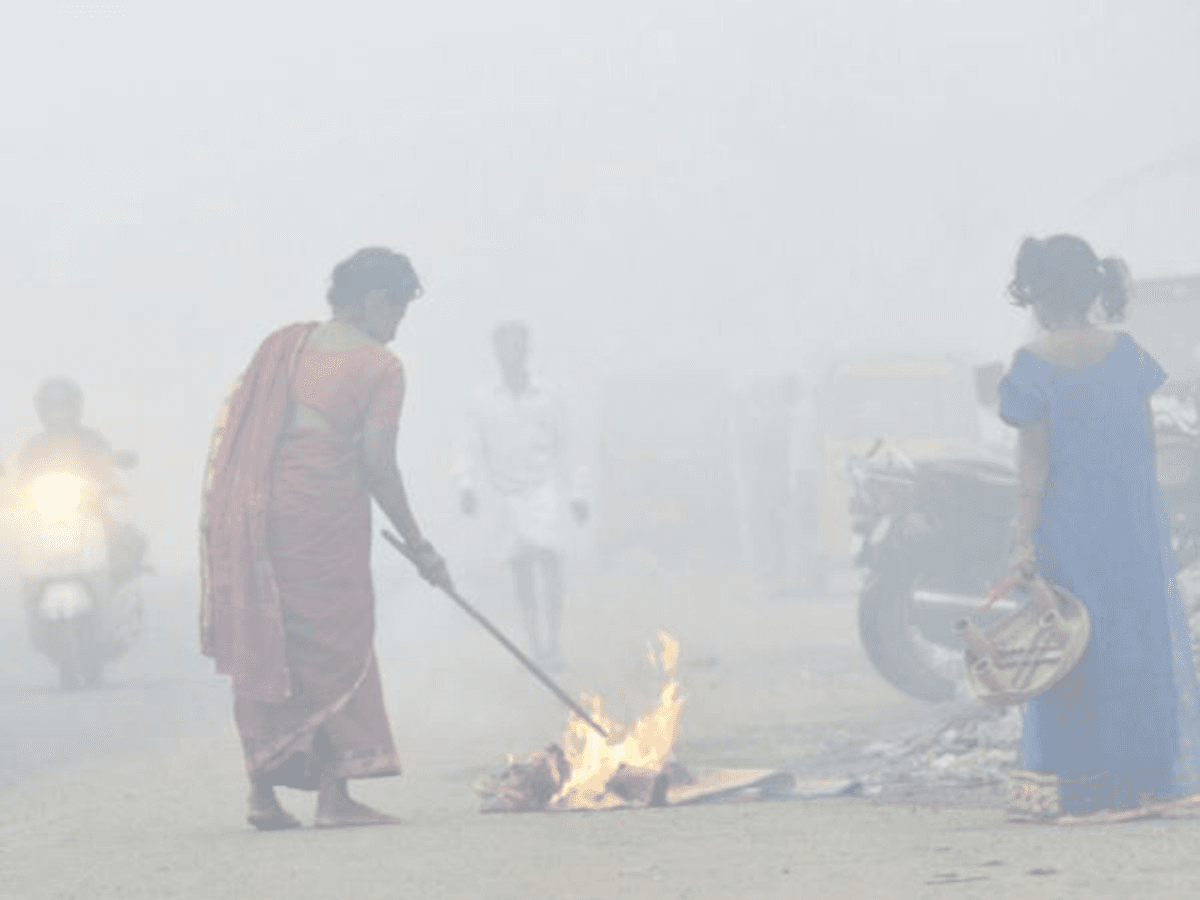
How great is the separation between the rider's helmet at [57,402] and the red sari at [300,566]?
775 cm

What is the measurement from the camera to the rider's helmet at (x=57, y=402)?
1650cm

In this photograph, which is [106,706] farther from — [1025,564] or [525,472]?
[1025,564]

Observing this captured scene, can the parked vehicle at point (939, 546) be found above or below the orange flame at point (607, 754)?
above

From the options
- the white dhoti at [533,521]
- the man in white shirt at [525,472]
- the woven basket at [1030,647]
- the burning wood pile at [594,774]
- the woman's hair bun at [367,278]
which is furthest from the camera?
the white dhoti at [533,521]

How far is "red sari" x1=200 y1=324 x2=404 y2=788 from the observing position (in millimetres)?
8836

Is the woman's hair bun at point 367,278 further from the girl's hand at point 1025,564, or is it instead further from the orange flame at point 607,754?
the girl's hand at point 1025,564

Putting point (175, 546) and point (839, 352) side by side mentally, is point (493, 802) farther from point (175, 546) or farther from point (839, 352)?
point (175, 546)

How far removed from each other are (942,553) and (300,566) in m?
5.08

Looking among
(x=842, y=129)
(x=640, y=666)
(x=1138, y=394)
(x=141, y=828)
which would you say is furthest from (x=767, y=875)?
(x=842, y=129)

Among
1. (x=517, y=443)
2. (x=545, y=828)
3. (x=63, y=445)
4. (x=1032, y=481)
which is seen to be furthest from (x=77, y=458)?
(x=1032, y=481)

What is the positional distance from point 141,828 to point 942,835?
284 cm

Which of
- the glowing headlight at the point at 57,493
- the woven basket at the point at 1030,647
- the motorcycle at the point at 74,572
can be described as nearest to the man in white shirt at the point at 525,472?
the motorcycle at the point at 74,572

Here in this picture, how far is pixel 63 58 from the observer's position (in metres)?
71.6

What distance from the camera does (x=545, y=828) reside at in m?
8.40
